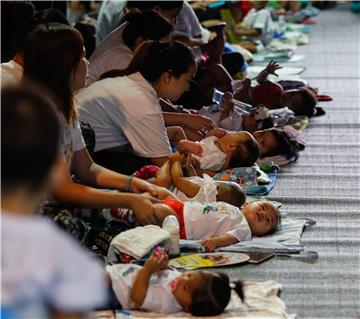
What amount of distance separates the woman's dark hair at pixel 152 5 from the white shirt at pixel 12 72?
1.73 metres

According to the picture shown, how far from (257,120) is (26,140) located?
339 cm

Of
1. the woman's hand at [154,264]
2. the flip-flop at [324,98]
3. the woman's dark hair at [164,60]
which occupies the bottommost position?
the flip-flop at [324,98]

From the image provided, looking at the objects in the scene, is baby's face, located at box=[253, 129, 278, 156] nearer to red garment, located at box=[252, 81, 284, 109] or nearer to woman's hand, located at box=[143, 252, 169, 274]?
red garment, located at box=[252, 81, 284, 109]

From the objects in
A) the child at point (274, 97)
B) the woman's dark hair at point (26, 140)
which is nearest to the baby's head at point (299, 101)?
the child at point (274, 97)

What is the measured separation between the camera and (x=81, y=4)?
7.73 meters

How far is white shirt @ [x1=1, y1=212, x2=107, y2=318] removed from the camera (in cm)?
139

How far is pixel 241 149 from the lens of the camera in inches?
159

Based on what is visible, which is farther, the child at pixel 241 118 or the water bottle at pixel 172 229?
the child at pixel 241 118

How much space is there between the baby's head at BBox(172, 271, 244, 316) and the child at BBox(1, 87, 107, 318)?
111 centimetres

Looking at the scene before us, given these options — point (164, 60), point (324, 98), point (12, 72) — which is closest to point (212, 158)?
point (164, 60)

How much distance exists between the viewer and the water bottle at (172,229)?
3.05 m

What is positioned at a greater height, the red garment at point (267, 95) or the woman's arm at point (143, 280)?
the woman's arm at point (143, 280)

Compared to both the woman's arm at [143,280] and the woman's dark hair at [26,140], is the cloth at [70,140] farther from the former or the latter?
the woman's dark hair at [26,140]

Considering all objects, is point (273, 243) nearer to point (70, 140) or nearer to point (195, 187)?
point (195, 187)
